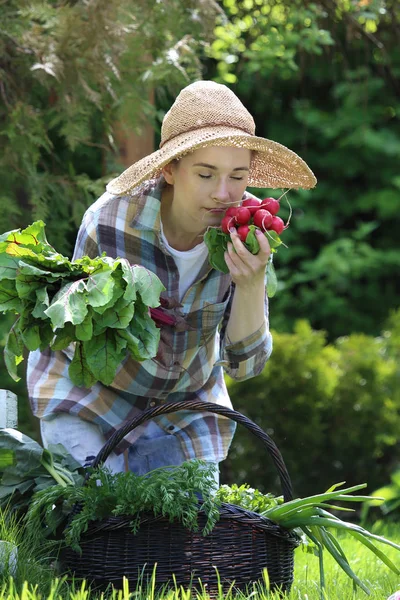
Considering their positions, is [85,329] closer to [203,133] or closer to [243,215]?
[243,215]

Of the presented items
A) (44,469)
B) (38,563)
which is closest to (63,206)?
(44,469)

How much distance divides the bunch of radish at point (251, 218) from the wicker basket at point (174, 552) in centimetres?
56

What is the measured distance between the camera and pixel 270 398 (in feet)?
17.4

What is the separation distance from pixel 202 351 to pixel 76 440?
0.48 meters

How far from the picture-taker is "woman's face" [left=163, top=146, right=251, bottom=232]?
2.60 metres

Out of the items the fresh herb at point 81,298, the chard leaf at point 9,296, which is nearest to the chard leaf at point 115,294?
the fresh herb at point 81,298

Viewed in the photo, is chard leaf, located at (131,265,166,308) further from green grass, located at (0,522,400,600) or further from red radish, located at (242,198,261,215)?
green grass, located at (0,522,400,600)

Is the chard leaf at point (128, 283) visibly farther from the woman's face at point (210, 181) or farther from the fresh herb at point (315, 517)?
the fresh herb at point (315, 517)

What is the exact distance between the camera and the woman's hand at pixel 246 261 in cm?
250

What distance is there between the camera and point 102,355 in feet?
7.68

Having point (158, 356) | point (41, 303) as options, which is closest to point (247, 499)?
point (158, 356)

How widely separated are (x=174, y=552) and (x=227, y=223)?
33.0 inches

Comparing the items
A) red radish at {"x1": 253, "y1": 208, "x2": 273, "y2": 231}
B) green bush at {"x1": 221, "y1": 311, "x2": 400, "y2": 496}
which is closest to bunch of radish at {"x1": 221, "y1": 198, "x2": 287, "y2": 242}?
red radish at {"x1": 253, "y1": 208, "x2": 273, "y2": 231}

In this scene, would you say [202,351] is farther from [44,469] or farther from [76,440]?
[44,469]
